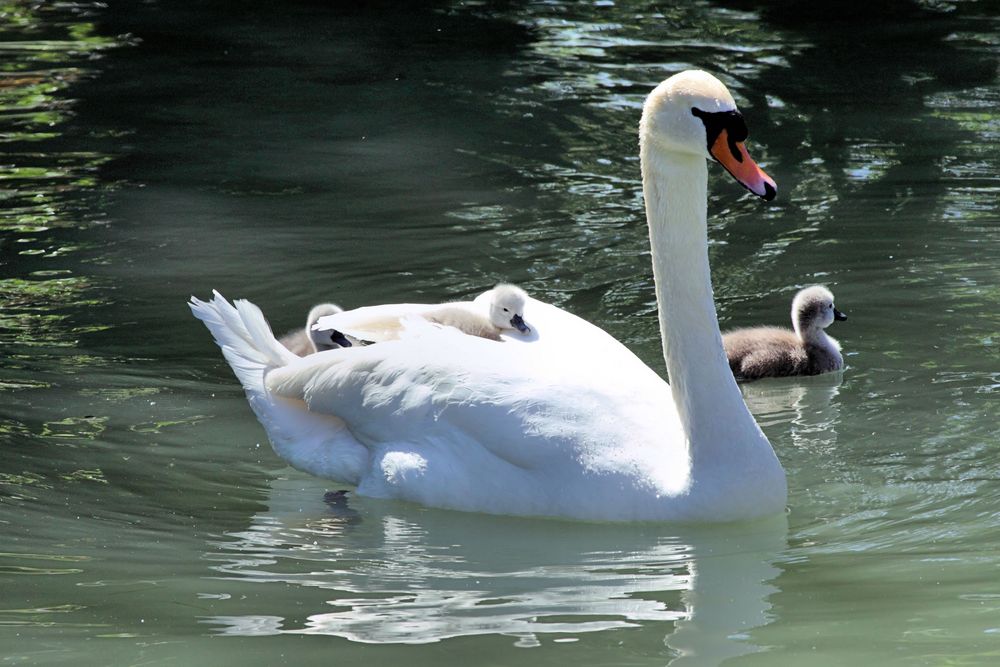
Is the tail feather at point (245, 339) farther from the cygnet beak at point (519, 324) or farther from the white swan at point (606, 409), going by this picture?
the cygnet beak at point (519, 324)

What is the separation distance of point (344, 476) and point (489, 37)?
38.6 feet

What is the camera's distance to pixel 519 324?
7441mm

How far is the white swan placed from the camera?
19.7ft

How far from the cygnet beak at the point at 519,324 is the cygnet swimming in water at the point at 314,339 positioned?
1.02 m

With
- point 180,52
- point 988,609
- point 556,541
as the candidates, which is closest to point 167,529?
point 556,541

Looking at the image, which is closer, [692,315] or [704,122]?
[704,122]

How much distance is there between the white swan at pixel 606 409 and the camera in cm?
602

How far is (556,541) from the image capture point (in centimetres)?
597

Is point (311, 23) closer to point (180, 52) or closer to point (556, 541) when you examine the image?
point (180, 52)

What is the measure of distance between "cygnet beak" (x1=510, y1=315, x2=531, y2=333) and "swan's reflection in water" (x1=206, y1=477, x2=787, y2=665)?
1.11m

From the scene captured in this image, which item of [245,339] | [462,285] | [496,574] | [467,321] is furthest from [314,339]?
[496,574]

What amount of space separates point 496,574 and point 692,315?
1305 millimetres

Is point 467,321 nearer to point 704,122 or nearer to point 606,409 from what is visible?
point 606,409

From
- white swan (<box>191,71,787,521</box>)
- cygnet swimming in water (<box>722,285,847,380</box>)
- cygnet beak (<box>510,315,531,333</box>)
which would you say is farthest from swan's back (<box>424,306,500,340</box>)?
cygnet swimming in water (<box>722,285,847,380</box>)
